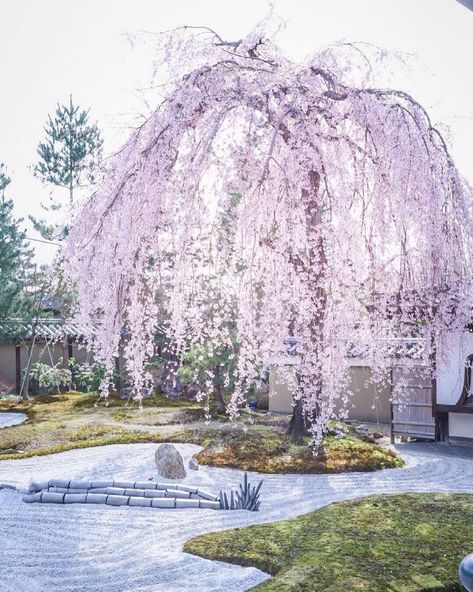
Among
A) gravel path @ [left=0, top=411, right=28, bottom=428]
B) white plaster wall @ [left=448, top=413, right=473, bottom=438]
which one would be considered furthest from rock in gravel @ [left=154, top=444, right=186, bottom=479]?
gravel path @ [left=0, top=411, right=28, bottom=428]

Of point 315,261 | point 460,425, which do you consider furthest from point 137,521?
point 460,425

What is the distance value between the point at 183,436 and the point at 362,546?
6186 millimetres

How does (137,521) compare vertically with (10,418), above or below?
below

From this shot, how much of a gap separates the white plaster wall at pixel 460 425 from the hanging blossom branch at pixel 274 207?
4.79 metres

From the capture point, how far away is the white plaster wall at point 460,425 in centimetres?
974

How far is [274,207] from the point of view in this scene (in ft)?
17.0

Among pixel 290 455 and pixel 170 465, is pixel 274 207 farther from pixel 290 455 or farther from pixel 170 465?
pixel 290 455

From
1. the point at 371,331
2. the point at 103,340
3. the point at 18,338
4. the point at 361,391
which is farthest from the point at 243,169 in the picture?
the point at 18,338

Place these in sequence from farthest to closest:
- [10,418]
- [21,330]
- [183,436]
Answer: [21,330], [10,418], [183,436]

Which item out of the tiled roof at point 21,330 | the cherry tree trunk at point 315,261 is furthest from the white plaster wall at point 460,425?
the tiled roof at point 21,330

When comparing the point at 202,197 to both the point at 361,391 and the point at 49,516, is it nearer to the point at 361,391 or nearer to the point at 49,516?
the point at 49,516

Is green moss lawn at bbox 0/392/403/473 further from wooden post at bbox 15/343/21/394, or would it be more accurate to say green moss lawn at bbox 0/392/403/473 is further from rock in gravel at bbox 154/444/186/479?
wooden post at bbox 15/343/21/394

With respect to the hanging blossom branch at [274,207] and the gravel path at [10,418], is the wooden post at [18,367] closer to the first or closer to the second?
the gravel path at [10,418]

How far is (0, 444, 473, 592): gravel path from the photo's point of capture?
420 cm
